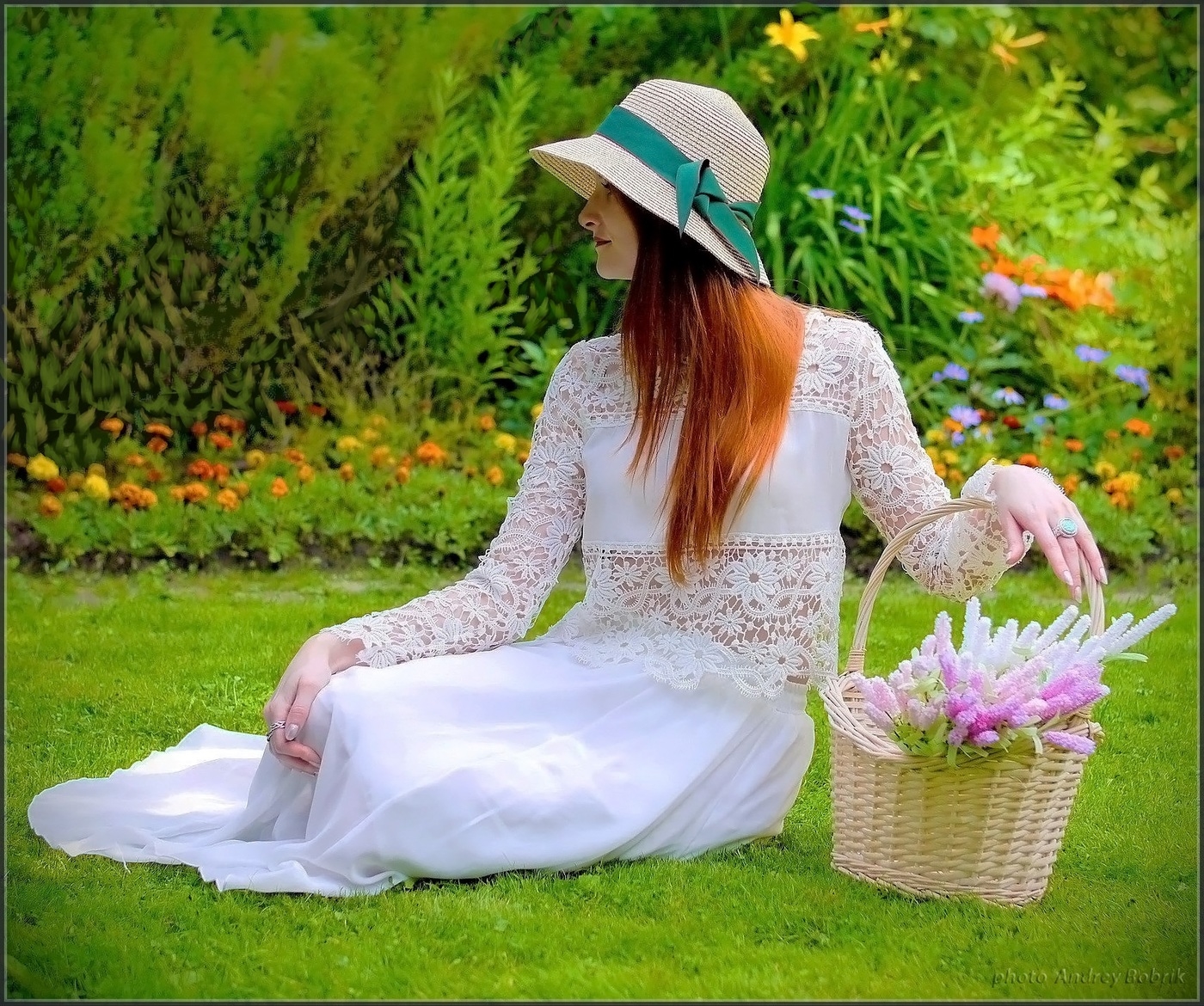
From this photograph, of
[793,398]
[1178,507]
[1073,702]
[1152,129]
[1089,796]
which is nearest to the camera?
[1073,702]

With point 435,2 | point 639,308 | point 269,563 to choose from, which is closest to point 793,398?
point 639,308

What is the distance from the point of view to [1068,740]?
222 centimetres

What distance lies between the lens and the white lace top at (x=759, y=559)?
2539 mm

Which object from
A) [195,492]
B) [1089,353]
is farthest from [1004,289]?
[195,492]

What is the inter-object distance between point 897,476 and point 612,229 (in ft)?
2.08

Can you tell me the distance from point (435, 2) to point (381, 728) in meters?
4.26

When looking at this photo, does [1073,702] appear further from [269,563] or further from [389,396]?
[389,396]

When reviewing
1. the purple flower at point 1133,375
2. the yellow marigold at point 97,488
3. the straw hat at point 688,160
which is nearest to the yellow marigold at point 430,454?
the yellow marigold at point 97,488

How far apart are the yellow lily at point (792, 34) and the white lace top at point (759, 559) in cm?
355

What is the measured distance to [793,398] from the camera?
2561 mm

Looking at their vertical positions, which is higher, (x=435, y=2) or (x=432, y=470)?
(x=435, y=2)

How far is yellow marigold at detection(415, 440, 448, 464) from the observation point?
17.4 feet

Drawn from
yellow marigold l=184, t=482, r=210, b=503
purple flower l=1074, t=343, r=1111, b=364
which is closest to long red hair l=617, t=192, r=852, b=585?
yellow marigold l=184, t=482, r=210, b=503

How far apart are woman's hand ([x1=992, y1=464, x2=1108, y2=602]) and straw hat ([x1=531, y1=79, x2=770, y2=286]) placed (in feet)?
1.96
